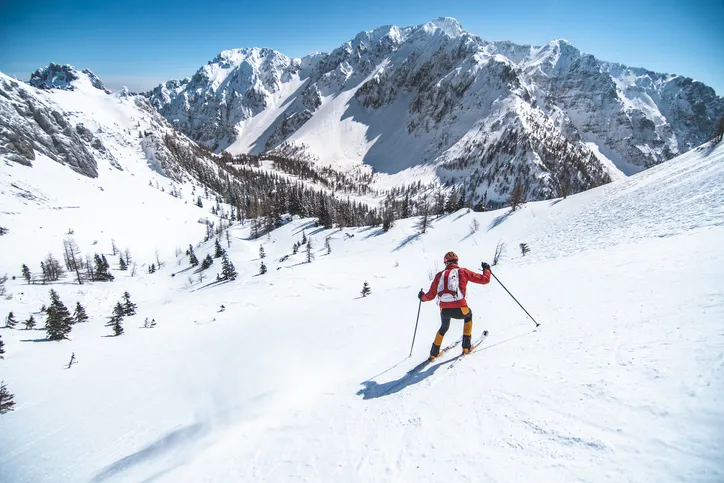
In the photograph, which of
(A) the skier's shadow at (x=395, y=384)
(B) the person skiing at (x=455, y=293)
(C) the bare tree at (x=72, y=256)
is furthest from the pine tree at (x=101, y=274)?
(B) the person skiing at (x=455, y=293)

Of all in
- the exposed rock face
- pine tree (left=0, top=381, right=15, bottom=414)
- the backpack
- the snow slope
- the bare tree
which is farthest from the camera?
the exposed rock face

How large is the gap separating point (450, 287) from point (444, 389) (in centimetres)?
289

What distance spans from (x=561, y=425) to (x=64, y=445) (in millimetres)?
14417

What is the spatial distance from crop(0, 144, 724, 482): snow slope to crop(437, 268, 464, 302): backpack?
1.89 meters

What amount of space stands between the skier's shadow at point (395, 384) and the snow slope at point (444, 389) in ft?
0.25

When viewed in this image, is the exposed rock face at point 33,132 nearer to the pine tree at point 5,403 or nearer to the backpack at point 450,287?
the pine tree at point 5,403

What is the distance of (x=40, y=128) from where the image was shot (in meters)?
132

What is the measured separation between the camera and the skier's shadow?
8445 millimetres

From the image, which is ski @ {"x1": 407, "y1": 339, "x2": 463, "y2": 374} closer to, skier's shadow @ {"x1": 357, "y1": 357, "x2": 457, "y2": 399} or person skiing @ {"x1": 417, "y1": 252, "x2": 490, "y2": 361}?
skier's shadow @ {"x1": 357, "y1": 357, "x2": 457, "y2": 399}

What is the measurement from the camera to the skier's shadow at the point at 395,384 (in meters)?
8.45

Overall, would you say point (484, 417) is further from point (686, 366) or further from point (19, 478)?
point (19, 478)

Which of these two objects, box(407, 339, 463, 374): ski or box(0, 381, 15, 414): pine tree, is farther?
box(0, 381, 15, 414): pine tree

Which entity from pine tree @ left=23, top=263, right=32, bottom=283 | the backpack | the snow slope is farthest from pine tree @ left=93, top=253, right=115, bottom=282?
the backpack

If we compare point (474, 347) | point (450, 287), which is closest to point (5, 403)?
point (450, 287)
